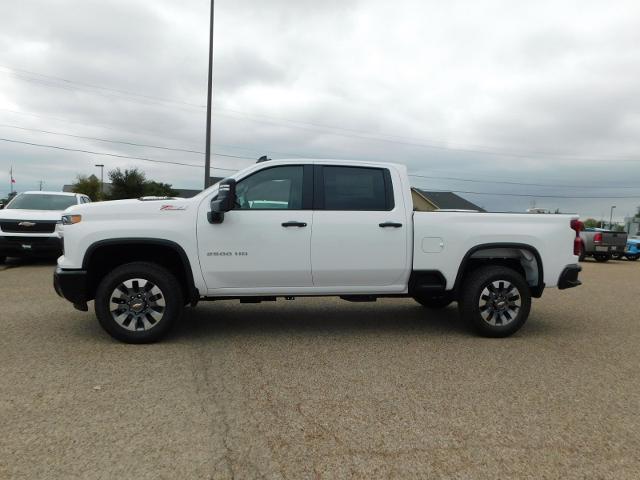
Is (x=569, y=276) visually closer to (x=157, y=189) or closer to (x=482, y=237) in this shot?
(x=482, y=237)

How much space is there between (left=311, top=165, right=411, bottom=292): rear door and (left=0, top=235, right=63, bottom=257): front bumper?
27.3 feet

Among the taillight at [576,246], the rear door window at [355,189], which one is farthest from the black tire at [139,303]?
the taillight at [576,246]

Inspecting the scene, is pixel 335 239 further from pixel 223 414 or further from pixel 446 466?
pixel 446 466

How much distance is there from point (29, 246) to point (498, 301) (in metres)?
10.3

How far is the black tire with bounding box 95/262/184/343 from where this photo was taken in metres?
4.96

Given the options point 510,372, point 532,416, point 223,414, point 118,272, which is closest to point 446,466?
point 532,416

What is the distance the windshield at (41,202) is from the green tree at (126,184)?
47827 millimetres

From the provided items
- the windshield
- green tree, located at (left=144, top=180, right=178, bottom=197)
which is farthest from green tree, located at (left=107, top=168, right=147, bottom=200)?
the windshield

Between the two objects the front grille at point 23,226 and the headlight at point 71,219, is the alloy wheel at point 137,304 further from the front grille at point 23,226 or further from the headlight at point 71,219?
the front grille at point 23,226

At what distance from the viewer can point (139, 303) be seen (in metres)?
5.00

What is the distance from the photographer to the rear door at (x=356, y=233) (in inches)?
207

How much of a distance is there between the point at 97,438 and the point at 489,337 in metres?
4.12

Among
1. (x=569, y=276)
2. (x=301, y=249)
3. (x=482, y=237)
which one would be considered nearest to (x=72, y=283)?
(x=301, y=249)

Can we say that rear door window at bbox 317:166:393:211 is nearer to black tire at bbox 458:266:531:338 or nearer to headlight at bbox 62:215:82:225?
black tire at bbox 458:266:531:338
